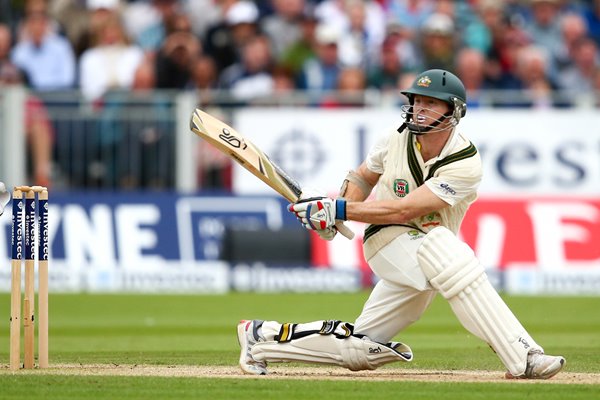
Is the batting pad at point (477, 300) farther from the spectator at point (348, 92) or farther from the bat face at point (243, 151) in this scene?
the spectator at point (348, 92)

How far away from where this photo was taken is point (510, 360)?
7.32 m

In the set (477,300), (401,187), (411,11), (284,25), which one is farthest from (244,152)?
(411,11)

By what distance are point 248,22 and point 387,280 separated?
363 inches

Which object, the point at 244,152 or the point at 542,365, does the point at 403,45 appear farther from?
the point at 542,365

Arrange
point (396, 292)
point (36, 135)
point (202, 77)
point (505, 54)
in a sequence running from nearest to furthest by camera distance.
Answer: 1. point (396, 292)
2. point (36, 135)
3. point (202, 77)
4. point (505, 54)

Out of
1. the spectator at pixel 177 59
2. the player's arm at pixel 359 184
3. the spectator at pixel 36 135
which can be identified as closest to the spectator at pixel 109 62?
the spectator at pixel 177 59

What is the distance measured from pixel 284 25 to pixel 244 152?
30.2 feet

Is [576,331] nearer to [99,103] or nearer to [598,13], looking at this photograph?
[99,103]

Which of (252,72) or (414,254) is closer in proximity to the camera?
(414,254)

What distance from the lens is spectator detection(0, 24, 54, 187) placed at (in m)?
15.4

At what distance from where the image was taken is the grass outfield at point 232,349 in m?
6.83

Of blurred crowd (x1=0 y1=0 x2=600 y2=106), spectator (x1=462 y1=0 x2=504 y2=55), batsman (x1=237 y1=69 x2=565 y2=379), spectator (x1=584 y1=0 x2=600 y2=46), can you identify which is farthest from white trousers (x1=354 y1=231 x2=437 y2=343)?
spectator (x1=584 y1=0 x2=600 y2=46)

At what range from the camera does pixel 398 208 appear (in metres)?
7.36

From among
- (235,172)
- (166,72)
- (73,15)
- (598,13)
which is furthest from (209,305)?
(598,13)
